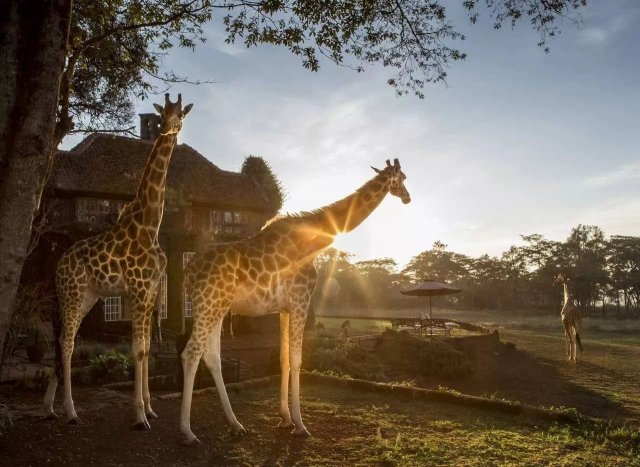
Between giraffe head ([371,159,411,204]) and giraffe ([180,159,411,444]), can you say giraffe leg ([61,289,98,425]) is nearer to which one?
giraffe ([180,159,411,444])

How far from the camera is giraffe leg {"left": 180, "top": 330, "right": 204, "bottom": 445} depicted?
582cm

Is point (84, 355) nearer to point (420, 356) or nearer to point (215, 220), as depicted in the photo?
point (420, 356)

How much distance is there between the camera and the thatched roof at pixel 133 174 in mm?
22688

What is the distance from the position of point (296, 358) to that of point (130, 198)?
19.6m

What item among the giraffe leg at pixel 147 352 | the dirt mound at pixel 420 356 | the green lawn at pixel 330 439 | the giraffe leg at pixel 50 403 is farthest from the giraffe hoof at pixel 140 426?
the dirt mound at pixel 420 356

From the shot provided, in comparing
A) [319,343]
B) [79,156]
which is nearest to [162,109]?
[319,343]

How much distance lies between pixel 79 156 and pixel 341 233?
20425 mm

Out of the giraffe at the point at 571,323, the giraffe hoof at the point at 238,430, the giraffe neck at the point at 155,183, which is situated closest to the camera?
the giraffe hoof at the point at 238,430

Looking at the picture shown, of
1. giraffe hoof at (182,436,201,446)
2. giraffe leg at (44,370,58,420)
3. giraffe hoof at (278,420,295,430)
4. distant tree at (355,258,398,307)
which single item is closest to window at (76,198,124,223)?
giraffe leg at (44,370,58,420)

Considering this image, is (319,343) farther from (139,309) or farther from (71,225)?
(71,225)

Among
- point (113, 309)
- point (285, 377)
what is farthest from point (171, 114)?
point (113, 309)

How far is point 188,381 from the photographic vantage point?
5922 millimetres

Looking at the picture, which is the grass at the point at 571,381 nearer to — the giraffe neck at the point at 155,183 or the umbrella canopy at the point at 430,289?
the umbrella canopy at the point at 430,289

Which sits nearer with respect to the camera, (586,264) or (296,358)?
(296,358)
